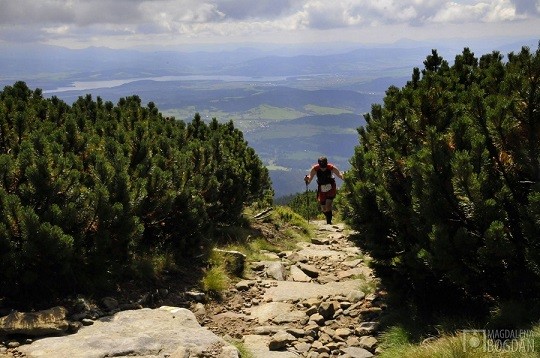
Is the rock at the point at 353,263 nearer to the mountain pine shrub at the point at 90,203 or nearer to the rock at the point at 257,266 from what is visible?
the rock at the point at 257,266

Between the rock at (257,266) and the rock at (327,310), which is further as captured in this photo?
the rock at (257,266)

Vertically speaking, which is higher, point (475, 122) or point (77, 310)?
point (475, 122)

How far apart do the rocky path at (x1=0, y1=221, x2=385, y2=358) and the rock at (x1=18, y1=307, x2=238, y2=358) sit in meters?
0.01

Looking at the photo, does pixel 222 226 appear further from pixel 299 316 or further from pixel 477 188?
pixel 477 188

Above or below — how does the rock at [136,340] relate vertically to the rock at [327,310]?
above

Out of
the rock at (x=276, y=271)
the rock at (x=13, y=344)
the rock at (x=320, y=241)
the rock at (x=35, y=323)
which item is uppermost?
the rock at (x=35, y=323)

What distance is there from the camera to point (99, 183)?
277 inches

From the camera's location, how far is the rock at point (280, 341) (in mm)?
6227

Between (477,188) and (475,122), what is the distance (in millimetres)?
1151

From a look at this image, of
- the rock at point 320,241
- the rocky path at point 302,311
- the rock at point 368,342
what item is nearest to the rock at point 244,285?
the rocky path at point 302,311

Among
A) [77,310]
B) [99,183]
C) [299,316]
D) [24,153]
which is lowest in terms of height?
[299,316]

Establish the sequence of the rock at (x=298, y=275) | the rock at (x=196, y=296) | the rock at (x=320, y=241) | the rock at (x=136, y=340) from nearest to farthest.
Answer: the rock at (x=136, y=340) < the rock at (x=196, y=296) < the rock at (x=298, y=275) < the rock at (x=320, y=241)

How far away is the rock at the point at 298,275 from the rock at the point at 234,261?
1.15 meters

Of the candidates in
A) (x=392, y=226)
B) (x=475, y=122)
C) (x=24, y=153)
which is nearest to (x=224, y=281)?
(x=392, y=226)
